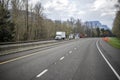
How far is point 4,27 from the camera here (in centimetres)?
4500

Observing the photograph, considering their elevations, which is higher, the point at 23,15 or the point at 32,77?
the point at 23,15

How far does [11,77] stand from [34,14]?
79.0 meters

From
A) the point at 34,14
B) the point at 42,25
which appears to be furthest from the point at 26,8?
the point at 42,25

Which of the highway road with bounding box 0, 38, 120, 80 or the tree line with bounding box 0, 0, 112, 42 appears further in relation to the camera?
the tree line with bounding box 0, 0, 112, 42

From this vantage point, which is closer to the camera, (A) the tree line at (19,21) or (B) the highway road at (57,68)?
(B) the highway road at (57,68)

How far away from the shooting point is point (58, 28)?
483 feet

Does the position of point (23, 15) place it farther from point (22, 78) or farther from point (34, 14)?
point (22, 78)

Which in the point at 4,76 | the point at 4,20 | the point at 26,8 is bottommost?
the point at 4,76

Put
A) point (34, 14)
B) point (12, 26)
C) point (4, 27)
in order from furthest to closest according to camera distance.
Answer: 1. point (34, 14)
2. point (12, 26)
3. point (4, 27)

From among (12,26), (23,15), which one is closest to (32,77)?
(12,26)

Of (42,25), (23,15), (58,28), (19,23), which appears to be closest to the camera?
(19,23)

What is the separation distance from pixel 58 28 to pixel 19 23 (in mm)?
79125

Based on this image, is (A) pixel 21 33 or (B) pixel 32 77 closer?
(B) pixel 32 77

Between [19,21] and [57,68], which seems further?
[19,21]
